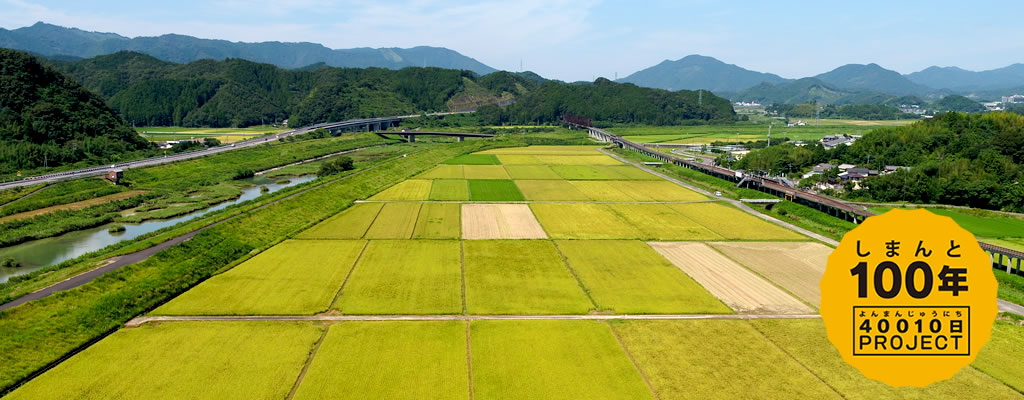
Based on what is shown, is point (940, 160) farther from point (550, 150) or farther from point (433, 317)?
point (433, 317)

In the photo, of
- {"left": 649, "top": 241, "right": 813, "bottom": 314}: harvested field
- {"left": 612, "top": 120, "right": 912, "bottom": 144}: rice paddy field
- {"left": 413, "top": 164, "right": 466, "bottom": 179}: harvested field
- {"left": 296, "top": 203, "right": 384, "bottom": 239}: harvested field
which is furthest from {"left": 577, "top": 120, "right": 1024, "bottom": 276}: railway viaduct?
{"left": 612, "top": 120, "right": 912, "bottom": 144}: rice paddy field

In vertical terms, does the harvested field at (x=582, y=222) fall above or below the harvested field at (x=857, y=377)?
above

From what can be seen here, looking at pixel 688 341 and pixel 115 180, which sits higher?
pixel 115 180

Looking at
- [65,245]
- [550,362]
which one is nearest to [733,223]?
[550,362]

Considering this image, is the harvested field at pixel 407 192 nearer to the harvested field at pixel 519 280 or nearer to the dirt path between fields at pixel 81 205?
the harvested field at pixel 519 280

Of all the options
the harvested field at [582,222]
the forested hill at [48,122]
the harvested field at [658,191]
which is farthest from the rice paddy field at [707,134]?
the forested hill at [48,122]

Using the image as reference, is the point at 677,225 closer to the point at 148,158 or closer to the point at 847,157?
the point at 847,157

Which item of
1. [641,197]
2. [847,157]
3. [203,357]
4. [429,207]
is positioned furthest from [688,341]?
[847,157]

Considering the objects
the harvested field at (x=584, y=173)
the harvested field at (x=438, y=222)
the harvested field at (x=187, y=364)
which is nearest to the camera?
the harvested field at (x=187, y=364)
